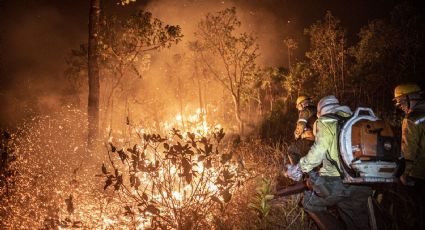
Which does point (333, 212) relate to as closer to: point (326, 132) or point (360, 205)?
point (360, 205)

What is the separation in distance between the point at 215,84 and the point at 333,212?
32145 millimetres

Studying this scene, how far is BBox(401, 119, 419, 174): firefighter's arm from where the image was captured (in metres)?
4.28

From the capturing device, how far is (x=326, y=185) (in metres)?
3.65

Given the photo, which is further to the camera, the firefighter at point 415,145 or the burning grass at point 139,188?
the burning grass at point 139,188

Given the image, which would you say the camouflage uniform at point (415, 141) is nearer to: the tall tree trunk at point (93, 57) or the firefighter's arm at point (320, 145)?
the firefighter's arm at point (320, 145)

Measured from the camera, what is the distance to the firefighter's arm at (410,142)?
14.0ft

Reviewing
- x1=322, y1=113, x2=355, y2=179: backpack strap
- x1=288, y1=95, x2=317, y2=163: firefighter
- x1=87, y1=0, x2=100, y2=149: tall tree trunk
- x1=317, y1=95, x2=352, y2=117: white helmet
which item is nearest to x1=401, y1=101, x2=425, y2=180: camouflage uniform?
x1=317, y1=95, x2=352, y2=117: white helmet

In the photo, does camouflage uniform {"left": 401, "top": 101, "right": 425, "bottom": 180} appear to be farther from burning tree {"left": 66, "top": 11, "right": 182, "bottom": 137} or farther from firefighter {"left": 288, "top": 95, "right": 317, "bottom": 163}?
burning tree {"left": 66, "top": 11, "right": 182, "bottom": 137}

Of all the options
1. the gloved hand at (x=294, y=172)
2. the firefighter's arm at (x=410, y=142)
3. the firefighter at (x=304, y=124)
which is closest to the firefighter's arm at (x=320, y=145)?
the gloved hand at (x=294, y=172)

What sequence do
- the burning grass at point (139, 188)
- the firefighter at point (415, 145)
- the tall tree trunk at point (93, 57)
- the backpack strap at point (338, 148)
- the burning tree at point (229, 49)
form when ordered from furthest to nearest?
Result: the burning tree at point (229, 49), the tall tree trunk at point (93, 57), the burning grass at point (139, 188), the firefighter at point (415, 145), the backpack strap at point (338, 148)

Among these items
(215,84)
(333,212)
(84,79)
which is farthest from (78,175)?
(215,84)

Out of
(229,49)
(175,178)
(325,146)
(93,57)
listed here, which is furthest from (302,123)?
(229,49)

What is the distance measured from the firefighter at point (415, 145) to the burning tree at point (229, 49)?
2148cm

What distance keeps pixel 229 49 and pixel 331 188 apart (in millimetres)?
23187
